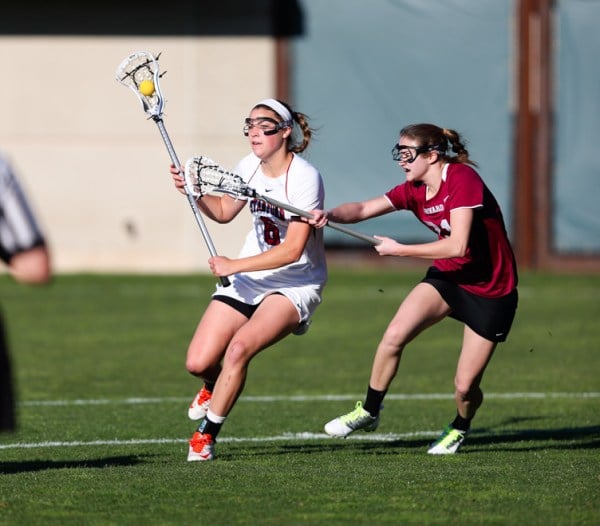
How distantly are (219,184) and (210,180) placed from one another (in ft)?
0.27

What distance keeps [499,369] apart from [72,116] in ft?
44.1

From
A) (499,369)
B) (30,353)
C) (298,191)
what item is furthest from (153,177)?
(298,191)

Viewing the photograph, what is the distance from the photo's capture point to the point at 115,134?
2464cm

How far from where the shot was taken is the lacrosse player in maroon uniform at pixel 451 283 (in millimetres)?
8117

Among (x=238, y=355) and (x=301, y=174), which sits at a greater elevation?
(x=301, y=174)

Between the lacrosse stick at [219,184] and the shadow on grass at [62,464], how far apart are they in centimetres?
162

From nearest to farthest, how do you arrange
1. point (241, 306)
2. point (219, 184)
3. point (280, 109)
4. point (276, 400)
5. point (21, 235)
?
1. point (21, 235)
2. point (219, 184)
3. point (280, 109)
4. point (241, 306)
5. point (276, 400)

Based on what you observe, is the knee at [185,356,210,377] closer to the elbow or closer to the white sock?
the white sock

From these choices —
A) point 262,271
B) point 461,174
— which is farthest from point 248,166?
point 461,174

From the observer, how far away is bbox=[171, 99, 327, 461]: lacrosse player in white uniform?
7871mm

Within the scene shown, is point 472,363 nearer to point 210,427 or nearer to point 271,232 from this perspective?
point 271,232

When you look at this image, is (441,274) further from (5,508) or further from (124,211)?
(124,211)

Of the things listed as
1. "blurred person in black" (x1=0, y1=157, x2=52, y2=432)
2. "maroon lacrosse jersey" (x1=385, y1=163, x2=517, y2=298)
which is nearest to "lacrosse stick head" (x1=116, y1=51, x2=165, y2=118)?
"maroon lacrosse jersey" (x1=385, y1=163, x2=517, y2=298)

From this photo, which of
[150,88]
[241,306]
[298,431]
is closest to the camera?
[241,306]
